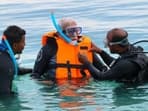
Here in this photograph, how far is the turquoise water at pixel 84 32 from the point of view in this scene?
8.23 meters

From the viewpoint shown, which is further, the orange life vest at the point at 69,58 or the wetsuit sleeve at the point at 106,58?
the wetsuit sleeve at the point at 106,58

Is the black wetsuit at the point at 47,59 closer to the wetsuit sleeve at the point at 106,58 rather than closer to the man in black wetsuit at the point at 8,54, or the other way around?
the wetsuit sleeve at the point at 106,58

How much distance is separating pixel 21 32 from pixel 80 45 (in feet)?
6.09

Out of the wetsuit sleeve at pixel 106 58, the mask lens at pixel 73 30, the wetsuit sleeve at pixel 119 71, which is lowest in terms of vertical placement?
the wetsuit sleeve at pixel 119 71

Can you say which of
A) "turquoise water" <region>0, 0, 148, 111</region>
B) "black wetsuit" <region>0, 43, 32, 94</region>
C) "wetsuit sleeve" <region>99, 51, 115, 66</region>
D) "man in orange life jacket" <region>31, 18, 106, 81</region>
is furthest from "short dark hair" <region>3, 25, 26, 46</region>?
"wetsuit sleeve" <region>99, 51, 115, 66</region>

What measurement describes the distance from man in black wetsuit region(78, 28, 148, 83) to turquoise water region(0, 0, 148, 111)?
0.18 metres

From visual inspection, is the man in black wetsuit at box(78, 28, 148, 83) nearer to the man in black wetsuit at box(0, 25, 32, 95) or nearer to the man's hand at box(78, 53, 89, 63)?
the man's hand at box(78, 53, 89, 63)

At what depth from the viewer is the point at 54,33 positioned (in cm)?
996

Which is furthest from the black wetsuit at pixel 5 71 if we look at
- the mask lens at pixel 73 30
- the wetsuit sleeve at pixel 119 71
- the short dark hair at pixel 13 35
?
the mask lens at pixel 73 30

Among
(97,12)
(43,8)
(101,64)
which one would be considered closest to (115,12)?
(97,12)

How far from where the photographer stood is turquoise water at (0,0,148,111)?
27.0ft

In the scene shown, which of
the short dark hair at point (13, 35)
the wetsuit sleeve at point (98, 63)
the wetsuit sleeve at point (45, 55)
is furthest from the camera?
the wetsuit sleeve at point (98, 63)

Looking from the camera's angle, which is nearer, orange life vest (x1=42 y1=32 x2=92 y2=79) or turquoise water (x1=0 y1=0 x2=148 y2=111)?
turquoise water (x1=0 y1=0 x2=148 y2=111)

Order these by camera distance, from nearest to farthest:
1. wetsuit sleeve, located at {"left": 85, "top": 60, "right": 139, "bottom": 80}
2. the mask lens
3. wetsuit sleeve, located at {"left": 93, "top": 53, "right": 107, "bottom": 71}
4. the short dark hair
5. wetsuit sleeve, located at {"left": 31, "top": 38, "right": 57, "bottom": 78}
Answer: the short dark hair
wetsuit sleeve, located at {"left": 85, "top": 60, "right": 139, "bottom": 80}
the mask lens
wetsuit sleeve, located at {"left": 31, "top": 38, "right": 57, "bottom": 78}
wetsuit sleeve, located at {"left": 93, "top": 53, "right": 107, "bottom": 71}
